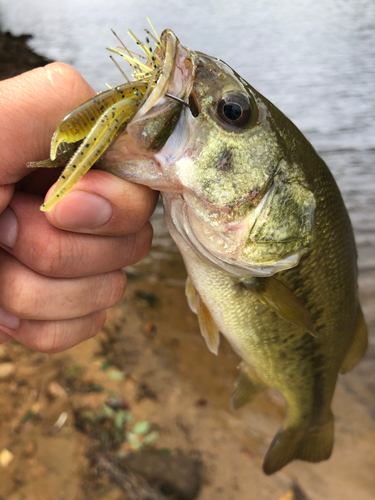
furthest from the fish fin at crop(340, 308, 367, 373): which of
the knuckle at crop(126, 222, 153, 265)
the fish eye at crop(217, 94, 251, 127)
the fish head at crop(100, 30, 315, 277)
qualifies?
the fish eye at crop(217, 94, 251, 127)

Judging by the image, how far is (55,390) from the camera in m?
2.97

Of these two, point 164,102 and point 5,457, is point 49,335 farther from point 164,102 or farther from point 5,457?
point 5,457

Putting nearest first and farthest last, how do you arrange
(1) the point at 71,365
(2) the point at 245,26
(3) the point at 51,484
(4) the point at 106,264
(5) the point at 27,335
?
(4) the point at 106,264
(5) the point at 27,335
(3) the point at 51,484
(1) the point at 71,365
(2) the point at 245,26

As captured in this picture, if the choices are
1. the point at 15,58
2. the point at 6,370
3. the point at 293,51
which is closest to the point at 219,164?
the point at 6,370

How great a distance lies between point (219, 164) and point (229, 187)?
0.25ft

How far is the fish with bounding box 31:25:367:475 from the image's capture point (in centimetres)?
88

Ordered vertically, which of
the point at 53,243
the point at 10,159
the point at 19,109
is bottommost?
the point at 53,243

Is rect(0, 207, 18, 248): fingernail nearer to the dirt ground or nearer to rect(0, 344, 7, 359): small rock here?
the dirt ground

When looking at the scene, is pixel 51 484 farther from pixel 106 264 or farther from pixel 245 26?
pixel 245 26

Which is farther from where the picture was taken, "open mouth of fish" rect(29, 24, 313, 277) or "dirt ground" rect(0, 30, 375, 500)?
"dirt ground" rect(0, 30, 375, 500)

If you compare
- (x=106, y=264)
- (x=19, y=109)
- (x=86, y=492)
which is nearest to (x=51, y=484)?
(x=86, y=492)

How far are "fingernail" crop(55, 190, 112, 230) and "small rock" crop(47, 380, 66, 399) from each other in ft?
7.66

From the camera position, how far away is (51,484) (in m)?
2.42

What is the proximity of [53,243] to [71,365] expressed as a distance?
234cm
